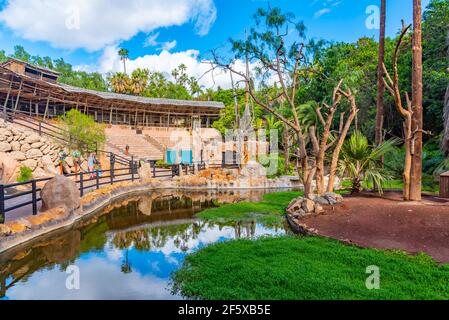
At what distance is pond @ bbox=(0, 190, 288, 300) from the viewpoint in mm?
4582

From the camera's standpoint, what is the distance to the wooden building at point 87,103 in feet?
81.5

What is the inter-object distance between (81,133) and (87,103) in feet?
41.4

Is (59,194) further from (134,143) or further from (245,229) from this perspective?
(134,143)

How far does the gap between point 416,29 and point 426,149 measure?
1173 centimetres

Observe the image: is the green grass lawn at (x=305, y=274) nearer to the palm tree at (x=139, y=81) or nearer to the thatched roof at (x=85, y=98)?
the thatched roof at (x=85, y=98)

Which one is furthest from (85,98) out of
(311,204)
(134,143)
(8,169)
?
(311,204)

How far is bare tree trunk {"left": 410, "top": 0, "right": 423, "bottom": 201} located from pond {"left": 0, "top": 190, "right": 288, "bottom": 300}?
362 cm

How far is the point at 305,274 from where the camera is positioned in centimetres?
445

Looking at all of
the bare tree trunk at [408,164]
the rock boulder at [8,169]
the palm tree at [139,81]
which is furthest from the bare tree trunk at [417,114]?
the palm tree at [139,81]

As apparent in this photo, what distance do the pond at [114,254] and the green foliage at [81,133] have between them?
9574mm

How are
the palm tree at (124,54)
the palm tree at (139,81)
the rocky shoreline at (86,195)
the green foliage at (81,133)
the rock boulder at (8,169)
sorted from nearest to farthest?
the rocky shoreline at (86,195)
the rock boulder at (8,169)
the green foliage at (81,133)
the palm tree at (139,81)
the palm tree at (124,54)

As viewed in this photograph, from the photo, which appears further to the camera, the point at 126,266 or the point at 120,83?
the point at 120,83

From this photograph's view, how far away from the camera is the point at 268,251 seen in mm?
5656

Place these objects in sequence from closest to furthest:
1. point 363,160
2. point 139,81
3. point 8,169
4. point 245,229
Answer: point 245,229
point 363,160
point 8,169
point 139,81
